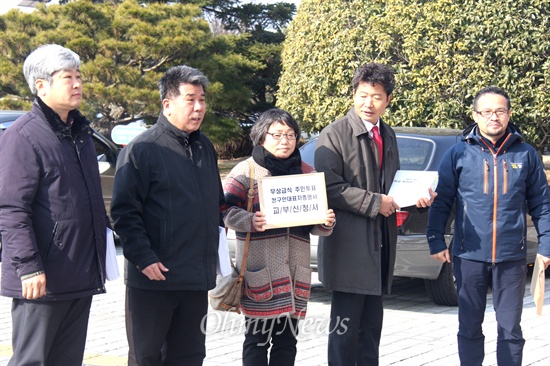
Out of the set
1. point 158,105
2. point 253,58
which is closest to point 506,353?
point 158,105

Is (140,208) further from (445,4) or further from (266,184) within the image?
(445,4)

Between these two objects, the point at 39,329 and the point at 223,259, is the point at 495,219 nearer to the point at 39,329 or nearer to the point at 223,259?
the point at 223,259

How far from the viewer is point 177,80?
13.4 ft

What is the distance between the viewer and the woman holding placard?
4406 mm

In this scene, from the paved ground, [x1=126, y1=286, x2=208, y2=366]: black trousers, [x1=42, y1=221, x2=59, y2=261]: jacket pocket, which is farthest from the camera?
the paved ground

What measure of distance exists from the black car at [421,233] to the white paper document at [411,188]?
1.96m

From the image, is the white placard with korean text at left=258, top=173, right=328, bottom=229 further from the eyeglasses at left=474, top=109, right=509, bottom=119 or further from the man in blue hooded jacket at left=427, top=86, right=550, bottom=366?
the eyeglasses at left=474, top=109, right=509, bottom=119

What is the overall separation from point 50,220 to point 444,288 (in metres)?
4.42

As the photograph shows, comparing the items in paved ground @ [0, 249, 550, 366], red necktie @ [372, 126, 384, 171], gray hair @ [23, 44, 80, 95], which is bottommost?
paved ground @ [0, 249, 550, 366]

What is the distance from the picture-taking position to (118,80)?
17984 mm

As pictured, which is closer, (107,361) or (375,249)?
(375,249)

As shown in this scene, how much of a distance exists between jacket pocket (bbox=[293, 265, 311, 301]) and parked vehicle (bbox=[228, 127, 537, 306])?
2.22m

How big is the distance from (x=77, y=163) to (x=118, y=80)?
48.3 ft

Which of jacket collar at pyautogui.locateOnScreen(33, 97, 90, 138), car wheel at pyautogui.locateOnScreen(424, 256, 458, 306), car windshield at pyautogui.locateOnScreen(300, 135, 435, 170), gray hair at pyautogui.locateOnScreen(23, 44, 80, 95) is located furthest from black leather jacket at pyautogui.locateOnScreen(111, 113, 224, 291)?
car wheel at pyautogui.locateOnScreen(424, 256, 458, 306)
